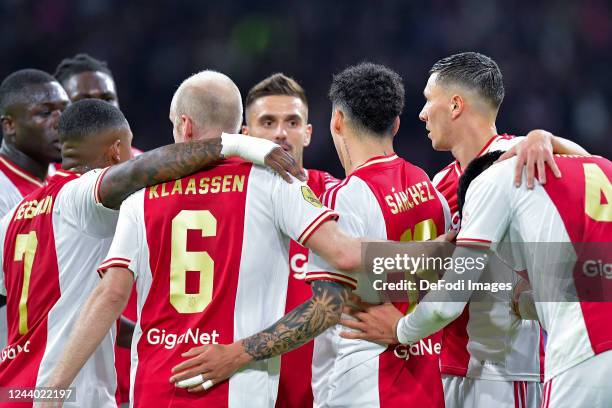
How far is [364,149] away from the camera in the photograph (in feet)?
Result: 14.4

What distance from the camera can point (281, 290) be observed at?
3924mm

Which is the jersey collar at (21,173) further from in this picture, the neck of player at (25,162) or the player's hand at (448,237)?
the player's hand at (448,237)

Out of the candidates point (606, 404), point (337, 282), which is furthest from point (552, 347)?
point (337, 282)

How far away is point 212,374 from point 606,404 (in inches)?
64.6

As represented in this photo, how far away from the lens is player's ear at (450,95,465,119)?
15.4ft

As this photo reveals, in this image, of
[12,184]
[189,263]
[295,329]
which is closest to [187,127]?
[189,263]

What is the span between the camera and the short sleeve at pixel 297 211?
12.3ft

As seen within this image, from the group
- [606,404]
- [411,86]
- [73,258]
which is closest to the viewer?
[606,404]

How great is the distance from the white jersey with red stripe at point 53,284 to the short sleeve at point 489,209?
72.8 inches

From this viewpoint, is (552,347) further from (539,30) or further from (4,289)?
(539,30)

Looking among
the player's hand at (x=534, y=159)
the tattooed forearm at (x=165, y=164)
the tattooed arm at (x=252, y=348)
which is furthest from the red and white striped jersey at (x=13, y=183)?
the player's hand at (x=534, y=159)

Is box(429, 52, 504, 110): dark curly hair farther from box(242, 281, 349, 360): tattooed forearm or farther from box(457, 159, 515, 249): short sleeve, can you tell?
box(242, 281, 349, 360): tattooed forearm

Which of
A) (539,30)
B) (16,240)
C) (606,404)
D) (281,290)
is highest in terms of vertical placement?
(539,30)

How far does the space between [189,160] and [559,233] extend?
1.66 metres
